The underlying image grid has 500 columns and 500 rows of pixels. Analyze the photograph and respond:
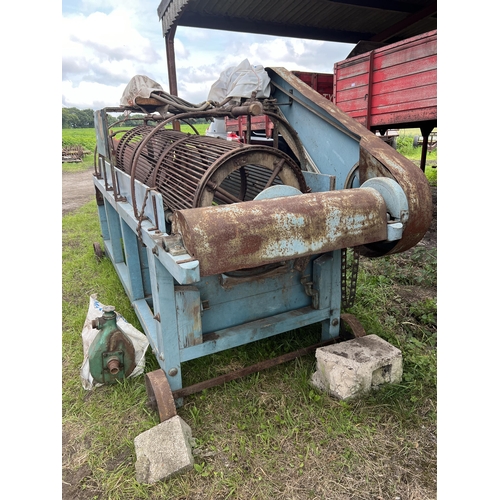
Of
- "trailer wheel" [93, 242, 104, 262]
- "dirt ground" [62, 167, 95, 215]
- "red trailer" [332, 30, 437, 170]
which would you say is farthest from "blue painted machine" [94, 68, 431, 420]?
"dirt ground" [62, 167, 95, 215]

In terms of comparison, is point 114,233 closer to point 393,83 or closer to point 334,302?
point 334,302

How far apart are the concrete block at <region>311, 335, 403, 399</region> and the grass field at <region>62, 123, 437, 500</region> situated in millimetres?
71

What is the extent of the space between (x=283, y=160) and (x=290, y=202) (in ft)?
2.00

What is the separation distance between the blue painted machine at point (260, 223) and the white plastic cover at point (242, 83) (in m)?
0.12

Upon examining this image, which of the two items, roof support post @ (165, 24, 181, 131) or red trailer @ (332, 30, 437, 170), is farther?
roof support post @ (165, 24, 181, 131)

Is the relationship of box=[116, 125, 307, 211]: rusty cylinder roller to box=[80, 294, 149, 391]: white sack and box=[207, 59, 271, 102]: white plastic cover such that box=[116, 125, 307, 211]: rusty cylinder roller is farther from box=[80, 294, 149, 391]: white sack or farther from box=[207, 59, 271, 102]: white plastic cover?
box=[80, 294, 149, 391]: white sack

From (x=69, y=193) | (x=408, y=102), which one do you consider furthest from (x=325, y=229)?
(x=69, y=193)

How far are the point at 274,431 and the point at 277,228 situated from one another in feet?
4.06

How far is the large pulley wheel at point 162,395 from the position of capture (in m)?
2.15

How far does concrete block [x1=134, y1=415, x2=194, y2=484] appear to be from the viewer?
6.21ft

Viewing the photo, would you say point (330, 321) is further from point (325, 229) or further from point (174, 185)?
point (174, 185)

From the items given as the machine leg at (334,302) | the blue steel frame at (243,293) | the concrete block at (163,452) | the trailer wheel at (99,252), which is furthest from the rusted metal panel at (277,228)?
the trailer wheel at (99,252)

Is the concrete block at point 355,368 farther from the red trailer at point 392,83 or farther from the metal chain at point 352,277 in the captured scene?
the red trailer at point 392,83

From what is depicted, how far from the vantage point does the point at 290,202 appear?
5.73ft
